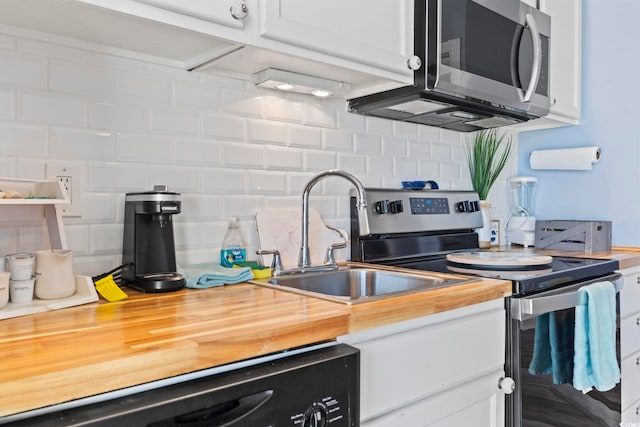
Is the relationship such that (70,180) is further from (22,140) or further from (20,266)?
(20,266)

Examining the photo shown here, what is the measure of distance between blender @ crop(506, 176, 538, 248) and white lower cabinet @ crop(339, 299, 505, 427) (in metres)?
1.12

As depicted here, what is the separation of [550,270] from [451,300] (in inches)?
22.6

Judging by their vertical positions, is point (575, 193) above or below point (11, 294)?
above

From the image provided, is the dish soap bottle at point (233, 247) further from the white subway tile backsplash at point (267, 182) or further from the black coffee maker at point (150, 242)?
the black coffee maker at point (150, 242)

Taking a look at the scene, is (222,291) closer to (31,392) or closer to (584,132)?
(31,392)

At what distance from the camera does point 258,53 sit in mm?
1306

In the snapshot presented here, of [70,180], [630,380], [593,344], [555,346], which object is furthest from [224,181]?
[630,380]

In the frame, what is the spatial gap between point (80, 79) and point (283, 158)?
66cm

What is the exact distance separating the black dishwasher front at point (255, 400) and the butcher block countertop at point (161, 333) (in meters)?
0.03

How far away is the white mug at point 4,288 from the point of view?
946 mm

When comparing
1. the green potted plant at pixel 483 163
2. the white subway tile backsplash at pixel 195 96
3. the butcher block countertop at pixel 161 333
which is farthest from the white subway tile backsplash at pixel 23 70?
the green potted plant at pixel 483 163

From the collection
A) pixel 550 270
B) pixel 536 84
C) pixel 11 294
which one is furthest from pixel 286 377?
pixel 536 84

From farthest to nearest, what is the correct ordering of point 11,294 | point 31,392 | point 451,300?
point 451,300 → point 11,294 → point 31,392

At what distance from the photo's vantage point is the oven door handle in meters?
1.42
